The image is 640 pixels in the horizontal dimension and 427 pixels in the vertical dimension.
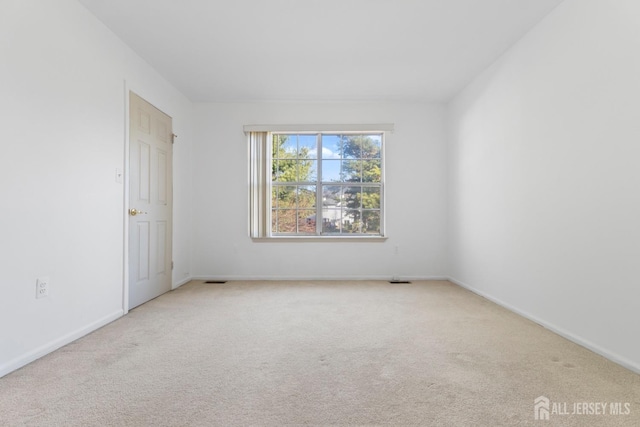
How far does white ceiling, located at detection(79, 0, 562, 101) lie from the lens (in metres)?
2.61

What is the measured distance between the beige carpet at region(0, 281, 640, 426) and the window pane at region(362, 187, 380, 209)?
2.08 metres

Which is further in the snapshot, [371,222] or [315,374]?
[371,222]

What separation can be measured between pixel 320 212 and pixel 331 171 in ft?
2.09

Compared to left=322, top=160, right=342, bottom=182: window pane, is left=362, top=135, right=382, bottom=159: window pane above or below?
above

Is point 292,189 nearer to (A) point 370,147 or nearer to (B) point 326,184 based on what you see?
(B) point 326,184

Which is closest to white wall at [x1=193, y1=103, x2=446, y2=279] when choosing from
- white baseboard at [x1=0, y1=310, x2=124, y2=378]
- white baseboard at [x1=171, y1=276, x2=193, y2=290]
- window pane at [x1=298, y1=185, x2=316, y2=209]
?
white baseboard at [x1=171, y1=276, x2=193, y2=290]

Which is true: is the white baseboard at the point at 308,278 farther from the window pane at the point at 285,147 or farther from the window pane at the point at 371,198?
the window pane at the point at 285,147

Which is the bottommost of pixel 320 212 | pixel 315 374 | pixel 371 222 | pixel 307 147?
pixel 315 374

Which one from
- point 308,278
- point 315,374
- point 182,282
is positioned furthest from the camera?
point 308,278

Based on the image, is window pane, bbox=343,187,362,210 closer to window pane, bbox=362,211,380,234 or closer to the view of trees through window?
the view of trees through window

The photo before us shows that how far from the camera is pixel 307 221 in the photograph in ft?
16.0

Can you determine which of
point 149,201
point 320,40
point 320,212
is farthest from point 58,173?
point 320,212

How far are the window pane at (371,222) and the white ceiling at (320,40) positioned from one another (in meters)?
1.74

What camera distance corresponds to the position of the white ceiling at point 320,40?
261 centimetres
